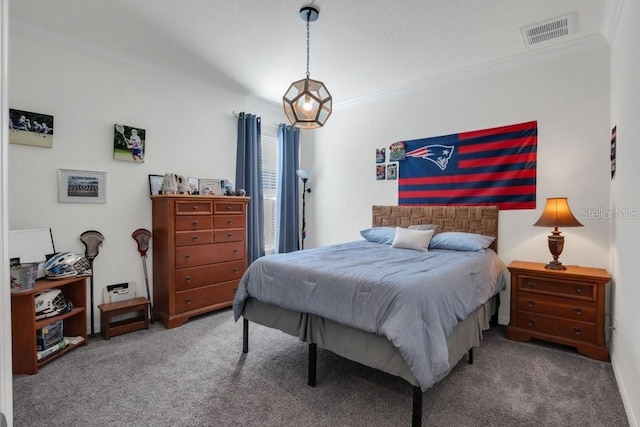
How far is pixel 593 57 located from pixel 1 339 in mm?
4098

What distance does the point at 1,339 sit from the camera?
499mm

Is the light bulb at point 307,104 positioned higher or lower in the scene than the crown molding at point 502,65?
lower

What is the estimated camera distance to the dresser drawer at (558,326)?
257cm

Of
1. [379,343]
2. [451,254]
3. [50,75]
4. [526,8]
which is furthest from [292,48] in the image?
[379,343]

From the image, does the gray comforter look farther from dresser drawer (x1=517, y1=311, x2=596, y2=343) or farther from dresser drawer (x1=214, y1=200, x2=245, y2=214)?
dresser drawer (x1=214, y1=200, x2=245, y2=214)

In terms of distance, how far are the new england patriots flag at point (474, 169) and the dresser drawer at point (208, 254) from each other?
212 centimetres

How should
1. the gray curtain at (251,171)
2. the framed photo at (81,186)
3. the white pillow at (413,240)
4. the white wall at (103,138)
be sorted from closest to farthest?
the white wall at (103,138)
the framed photo at (81,186)
the white pillow at (413,240)
the gray curtain at (251,171)

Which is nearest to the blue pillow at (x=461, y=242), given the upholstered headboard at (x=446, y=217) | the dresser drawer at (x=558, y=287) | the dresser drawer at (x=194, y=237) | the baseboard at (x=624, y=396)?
the upholstered headboard at (x=446, y=217)

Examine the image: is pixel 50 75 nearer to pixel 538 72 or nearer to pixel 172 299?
pixel 172 299

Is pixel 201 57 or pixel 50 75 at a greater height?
pixel 201 57

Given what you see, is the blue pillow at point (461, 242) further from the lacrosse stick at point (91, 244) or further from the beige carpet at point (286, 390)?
the lacrosse stick at point (91, 244)

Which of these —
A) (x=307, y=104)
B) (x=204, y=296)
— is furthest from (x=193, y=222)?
Answer: (x=307, y=104)

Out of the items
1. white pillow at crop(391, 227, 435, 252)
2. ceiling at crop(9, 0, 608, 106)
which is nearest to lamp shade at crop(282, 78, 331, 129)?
ceiling at crop(9, 0, 608, 106)

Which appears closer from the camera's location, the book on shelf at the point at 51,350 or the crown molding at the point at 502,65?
the book on shelf at the point at 51,350
